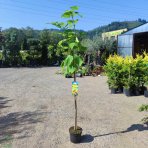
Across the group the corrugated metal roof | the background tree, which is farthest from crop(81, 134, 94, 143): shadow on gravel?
the background tree

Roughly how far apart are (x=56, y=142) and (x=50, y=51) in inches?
808

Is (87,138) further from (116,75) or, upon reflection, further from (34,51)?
(34,51)

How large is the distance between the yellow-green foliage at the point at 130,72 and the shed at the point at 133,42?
25.5 feet

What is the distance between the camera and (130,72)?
9.09 m

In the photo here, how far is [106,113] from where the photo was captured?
6711 millimetres

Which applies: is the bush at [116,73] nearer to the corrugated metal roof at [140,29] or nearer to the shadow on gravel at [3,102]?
the shadow on gravel at [3,102]

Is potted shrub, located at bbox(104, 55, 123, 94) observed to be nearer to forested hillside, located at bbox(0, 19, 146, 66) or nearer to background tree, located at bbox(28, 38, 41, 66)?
forested hillside, located at bbox(0, 19, 146, 66)

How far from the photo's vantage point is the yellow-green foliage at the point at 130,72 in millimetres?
9047

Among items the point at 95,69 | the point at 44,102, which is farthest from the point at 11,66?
the point at 44,102

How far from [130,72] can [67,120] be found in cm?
390

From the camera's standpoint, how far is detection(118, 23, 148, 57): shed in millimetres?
17386

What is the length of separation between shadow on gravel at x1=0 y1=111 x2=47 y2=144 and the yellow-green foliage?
3719mm

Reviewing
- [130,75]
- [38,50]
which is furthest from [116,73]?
[38,50]

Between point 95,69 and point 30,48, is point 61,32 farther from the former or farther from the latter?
point 30,48
